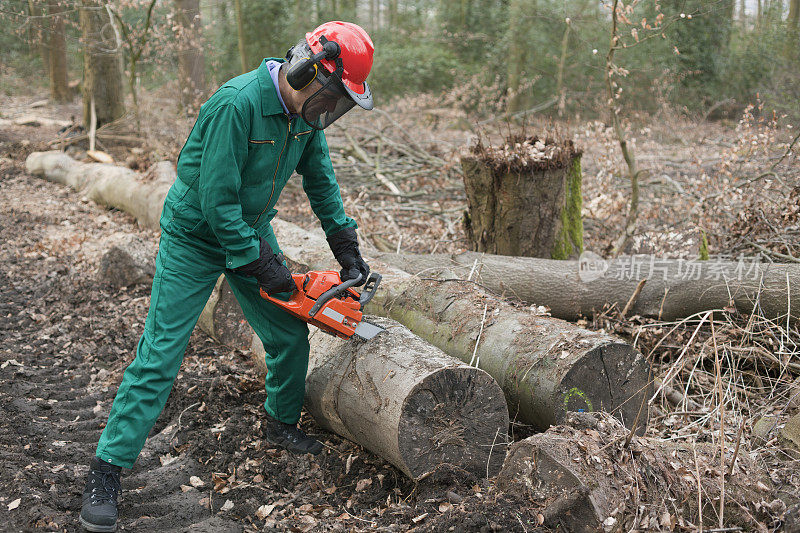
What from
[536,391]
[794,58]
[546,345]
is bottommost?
[536,391]

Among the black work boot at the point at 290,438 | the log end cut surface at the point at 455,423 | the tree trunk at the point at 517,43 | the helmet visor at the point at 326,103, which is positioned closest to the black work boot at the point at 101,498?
the black work boot at the point at 290,438

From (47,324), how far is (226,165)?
133 inches

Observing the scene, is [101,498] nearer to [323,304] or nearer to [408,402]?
[323,304]

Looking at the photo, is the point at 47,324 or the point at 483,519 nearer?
the point at 483,519

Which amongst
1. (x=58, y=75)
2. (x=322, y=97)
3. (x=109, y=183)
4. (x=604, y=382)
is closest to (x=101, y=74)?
(x=109, y=183)

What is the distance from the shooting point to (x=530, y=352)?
3.40 m

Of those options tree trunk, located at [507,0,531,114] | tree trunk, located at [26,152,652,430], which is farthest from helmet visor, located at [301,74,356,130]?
tree trunk, located at [507,0,531,114]

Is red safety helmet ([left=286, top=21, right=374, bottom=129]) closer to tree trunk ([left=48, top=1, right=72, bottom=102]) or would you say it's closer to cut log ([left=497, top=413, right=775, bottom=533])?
cut log ([left=497, top=413, right=775, bottom=533])

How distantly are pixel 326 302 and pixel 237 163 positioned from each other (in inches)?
31.3

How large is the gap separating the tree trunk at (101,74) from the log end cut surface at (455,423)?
10.4m

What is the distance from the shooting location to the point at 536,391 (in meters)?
3.28

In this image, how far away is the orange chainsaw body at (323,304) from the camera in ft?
10.3

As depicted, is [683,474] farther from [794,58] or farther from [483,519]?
[794,58]

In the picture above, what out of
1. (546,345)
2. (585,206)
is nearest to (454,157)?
(585,206)
